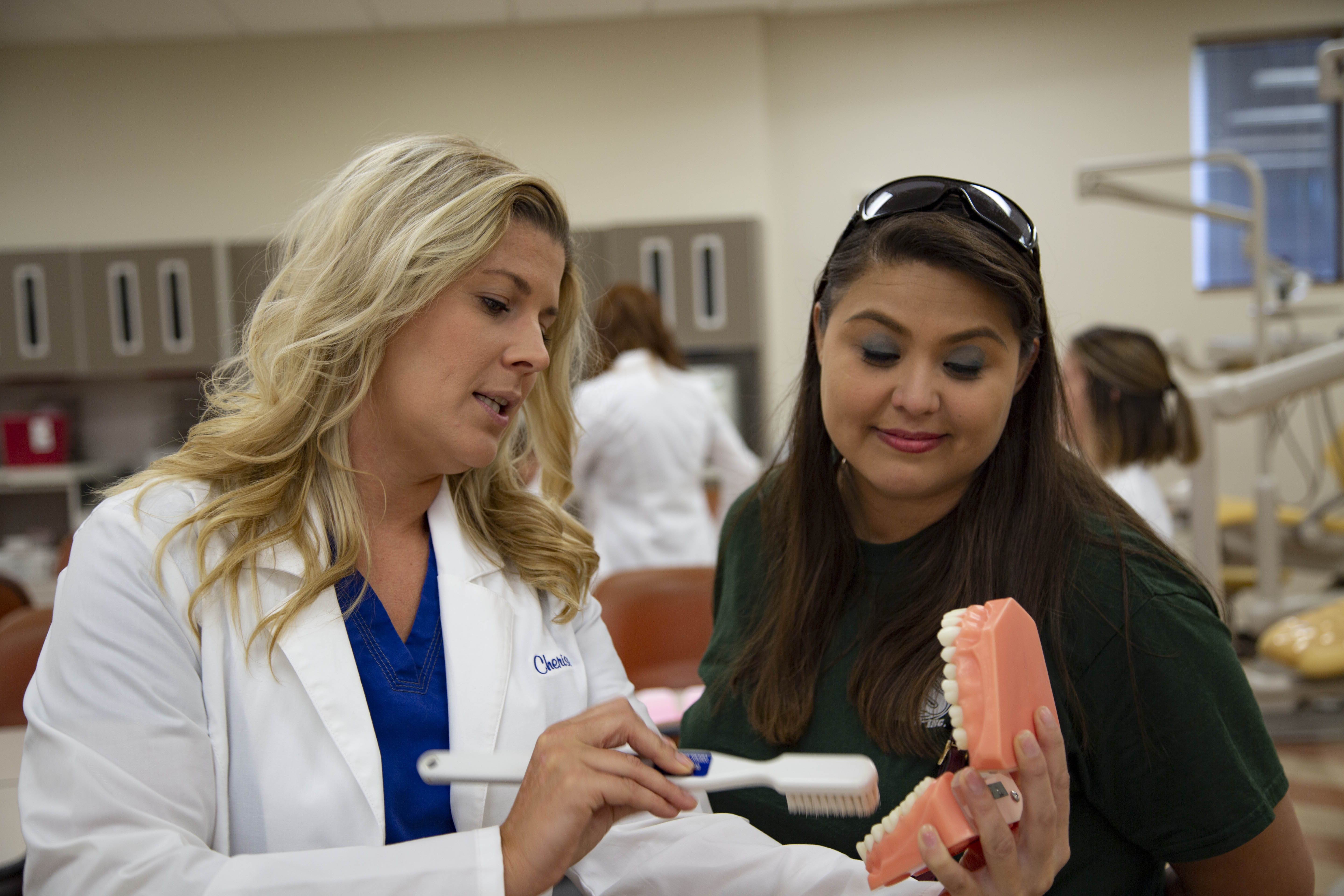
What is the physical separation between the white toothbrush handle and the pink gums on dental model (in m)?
0.32

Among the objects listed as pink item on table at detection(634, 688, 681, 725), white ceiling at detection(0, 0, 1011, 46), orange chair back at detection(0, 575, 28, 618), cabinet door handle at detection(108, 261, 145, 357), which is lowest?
pink item on table at detection(634, 688, 681, 725)

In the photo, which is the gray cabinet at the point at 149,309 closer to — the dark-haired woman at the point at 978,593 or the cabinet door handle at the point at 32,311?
the cabinet door handle at the point at 32,311

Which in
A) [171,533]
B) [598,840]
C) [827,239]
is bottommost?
[598,840]

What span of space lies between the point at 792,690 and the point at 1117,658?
14.6 inches

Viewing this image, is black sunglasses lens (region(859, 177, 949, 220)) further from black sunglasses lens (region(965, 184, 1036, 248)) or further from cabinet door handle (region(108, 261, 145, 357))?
cabinet door handle (region(108, 261, 145, 357))

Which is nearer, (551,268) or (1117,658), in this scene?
(1117,658)

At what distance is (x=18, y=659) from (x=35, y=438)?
11.9ft

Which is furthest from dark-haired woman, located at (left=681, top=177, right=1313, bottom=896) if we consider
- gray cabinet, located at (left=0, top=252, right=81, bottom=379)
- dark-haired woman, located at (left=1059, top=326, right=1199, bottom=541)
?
gray cabinet, located at (left=0, top=252, right=81, bottom=379)

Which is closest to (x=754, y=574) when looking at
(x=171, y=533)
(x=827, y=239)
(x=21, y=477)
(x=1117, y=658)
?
(x=1117, y=658)

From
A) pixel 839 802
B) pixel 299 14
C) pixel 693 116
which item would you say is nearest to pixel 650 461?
pixel 839 802

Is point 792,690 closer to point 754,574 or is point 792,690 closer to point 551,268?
point 754,574

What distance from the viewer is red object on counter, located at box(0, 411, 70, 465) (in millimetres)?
5020

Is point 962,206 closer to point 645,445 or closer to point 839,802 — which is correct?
point 839,802

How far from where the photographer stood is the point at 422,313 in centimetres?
107
